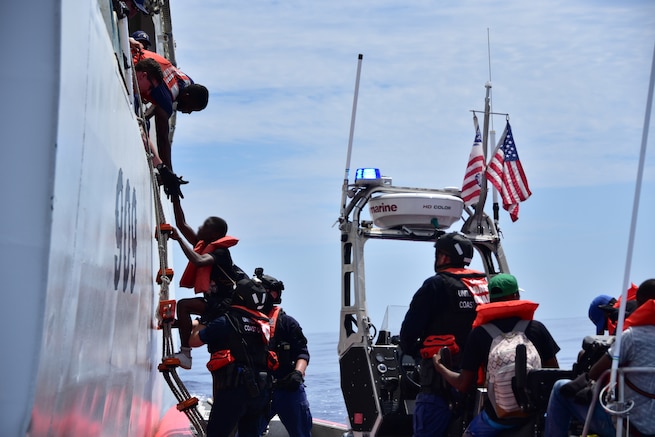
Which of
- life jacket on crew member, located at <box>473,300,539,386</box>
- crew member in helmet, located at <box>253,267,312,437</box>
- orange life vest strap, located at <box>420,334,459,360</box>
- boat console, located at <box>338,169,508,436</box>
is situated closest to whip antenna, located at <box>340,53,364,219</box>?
boat console, located at <box>338,169,508,436</box>

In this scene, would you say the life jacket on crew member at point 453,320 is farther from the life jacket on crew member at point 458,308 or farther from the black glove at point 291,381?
the black glove at point 291,381

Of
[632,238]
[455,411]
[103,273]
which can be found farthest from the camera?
[455,411]

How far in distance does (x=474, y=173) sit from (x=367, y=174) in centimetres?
Answer: 118

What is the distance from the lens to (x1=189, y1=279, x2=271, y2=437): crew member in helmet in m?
7.17

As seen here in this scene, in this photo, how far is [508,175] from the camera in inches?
392

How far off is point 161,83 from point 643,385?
444cm

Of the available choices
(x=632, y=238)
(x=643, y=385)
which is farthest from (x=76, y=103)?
(x=643, y=385)

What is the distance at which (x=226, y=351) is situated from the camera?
7.20 metres

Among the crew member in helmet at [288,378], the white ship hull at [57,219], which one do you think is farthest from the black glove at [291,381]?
the white ship hull at [57,219]

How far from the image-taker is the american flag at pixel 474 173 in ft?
30.7

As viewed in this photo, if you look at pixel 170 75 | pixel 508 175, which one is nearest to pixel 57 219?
pixel 170 75

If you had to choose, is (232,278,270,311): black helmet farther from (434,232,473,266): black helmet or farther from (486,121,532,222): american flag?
(486,121,532,222): american flag

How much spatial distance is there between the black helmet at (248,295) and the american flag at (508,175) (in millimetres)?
3375

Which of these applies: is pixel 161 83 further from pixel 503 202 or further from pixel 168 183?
pixel 503 202
